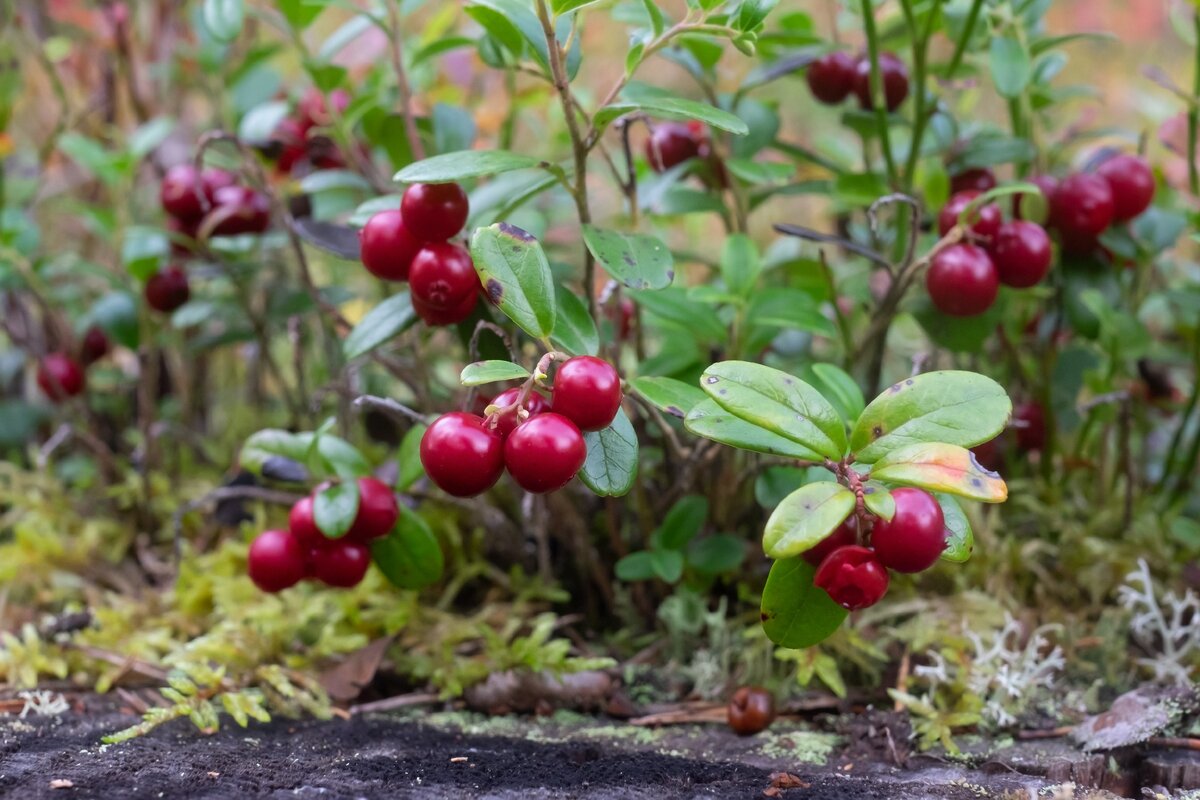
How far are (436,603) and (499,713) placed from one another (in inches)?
14.5

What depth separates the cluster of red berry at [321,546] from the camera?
4.38 feet

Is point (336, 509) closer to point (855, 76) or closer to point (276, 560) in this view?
point (276, 560)

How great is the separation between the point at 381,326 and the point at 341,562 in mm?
345

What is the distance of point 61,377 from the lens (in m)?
2.12

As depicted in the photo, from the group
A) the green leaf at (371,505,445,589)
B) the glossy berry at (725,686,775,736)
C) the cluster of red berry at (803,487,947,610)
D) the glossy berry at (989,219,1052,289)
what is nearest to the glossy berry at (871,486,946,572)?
the cluster of red berry at (803,487,947,610)

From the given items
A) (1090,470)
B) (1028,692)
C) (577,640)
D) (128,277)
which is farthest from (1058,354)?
(128,277)

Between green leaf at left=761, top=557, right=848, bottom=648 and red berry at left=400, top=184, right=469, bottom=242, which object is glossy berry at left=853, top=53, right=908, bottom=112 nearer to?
red berry at left=400, top=184, right=469, bottom=242

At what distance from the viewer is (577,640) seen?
1.64 metres

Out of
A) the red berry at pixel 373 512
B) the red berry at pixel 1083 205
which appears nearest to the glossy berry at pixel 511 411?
the red berry at pixel 373 512

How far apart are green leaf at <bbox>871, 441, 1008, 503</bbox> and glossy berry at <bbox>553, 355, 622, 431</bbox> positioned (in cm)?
27

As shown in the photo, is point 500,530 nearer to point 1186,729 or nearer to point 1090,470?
point 1186,729

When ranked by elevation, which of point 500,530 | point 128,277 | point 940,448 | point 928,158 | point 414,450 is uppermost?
point 928,158

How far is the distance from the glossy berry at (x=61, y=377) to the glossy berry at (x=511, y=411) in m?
1.49

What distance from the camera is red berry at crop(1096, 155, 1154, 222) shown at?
1540 millimetres
